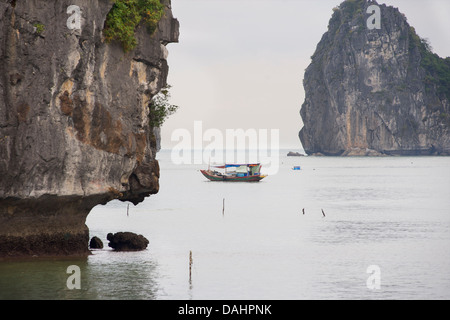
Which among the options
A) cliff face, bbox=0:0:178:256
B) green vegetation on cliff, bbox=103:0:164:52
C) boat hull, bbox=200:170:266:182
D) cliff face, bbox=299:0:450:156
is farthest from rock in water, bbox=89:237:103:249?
cliff face, bbox=299:0:450:156

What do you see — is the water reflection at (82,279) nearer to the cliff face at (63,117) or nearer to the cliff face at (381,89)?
the cliff face at (63,117)

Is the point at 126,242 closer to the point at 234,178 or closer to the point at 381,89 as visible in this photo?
the point at 234,178

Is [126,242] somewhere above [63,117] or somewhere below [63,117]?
below

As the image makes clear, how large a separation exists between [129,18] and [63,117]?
5149mm

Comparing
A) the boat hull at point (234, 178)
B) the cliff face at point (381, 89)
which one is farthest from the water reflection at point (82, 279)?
the cliff face at point (381, 89)

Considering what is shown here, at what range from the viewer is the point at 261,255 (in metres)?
33.4

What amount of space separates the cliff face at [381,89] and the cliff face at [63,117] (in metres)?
171

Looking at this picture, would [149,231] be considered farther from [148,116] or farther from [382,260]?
[382,260]

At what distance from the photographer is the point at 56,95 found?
24.5m

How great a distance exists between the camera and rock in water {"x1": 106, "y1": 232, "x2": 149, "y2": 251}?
32.2 meters

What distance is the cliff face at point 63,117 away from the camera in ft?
77.5

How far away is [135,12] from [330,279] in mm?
13575

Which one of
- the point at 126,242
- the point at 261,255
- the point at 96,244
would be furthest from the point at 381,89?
the point at 96,244

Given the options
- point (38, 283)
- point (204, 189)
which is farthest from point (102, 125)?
point (204, 189)
